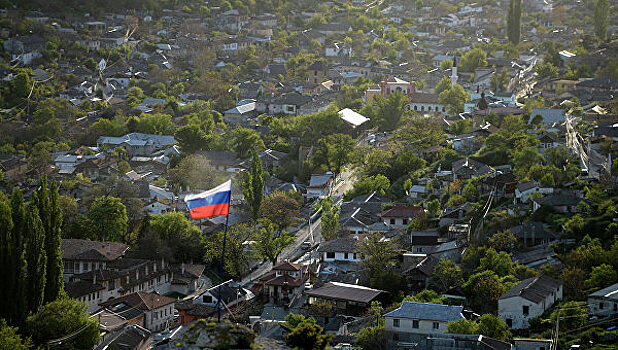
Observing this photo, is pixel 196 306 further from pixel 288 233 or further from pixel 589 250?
pixel 589 250

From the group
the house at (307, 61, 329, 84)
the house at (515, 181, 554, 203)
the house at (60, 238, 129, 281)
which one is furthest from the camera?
the house at (307, 61, 329, 84)

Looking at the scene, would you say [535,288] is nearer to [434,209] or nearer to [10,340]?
[434,209]

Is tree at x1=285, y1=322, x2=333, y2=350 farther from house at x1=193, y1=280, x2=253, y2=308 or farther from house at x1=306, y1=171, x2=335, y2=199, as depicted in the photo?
house at x1=306, y1=171, x2=335, y2=199

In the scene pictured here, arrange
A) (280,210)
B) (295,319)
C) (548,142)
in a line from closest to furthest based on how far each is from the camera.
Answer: (295,319) < (548,142) < (280,210)

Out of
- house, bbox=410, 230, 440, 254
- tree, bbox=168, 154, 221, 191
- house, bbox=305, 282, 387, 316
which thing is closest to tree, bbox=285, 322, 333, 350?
house, bbox=305, 282, 387, 316

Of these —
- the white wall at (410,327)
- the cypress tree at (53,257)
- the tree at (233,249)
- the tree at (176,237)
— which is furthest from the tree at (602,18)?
the cypress tree at (53,257)

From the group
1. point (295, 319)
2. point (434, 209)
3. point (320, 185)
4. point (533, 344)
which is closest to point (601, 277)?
point (533, 344)
